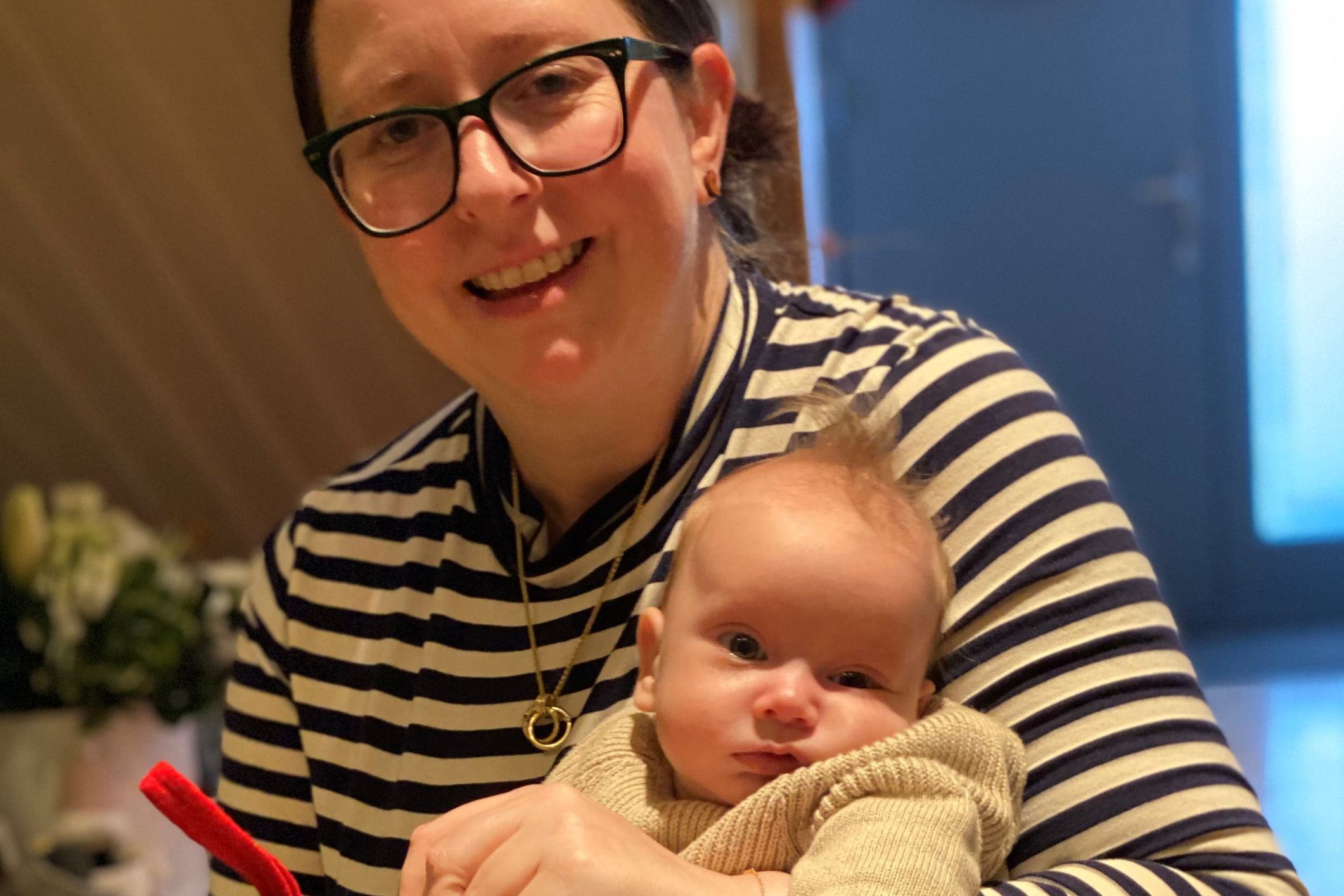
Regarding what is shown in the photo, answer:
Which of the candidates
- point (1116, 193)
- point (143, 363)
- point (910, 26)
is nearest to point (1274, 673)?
point (1116, 193)

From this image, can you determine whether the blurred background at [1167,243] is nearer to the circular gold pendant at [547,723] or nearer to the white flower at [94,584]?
the white flower at [94,584]

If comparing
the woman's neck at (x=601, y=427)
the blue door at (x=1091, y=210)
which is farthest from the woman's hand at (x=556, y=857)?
the blue door at (x=1091, y=210)

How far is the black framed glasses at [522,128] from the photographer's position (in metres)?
1.00

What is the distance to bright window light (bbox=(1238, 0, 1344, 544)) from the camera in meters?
4.23

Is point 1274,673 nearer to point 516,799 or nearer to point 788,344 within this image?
point 788,344

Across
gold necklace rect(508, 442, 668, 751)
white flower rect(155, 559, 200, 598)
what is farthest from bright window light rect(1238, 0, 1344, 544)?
gold necklace rect(508, 442, 668, 751)

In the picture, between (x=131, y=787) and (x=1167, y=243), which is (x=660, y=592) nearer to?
(x=131, y=787)

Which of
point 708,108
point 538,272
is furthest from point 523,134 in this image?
point 708,108

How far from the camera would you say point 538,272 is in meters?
1.03

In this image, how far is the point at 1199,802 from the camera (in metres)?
0.88

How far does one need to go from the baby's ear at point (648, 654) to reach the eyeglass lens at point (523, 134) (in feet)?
1.12

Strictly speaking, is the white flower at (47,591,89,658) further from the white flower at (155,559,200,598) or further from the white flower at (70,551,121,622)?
the white flower at (155,559,200,598)

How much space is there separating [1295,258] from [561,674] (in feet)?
13.1

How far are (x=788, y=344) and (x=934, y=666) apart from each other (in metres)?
0.31
